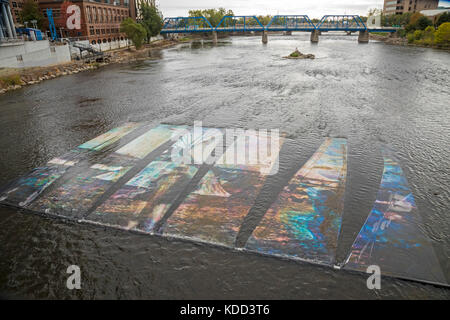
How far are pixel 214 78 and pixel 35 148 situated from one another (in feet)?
90.5

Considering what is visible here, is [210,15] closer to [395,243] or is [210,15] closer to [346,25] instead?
[346,25]

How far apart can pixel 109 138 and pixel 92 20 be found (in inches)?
2396

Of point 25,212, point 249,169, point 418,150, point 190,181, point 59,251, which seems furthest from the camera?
point 418,150

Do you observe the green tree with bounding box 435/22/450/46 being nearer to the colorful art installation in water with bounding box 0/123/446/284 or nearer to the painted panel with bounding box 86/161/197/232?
the colorful art installation in water with bounding box 0/123/446/284

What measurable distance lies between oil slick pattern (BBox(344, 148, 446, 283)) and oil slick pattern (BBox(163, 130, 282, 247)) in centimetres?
389

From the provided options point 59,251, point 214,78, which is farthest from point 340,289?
point 214,78

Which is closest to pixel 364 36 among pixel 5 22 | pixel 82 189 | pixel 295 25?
pixel 295 25

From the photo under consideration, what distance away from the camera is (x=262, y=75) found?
43250 mm

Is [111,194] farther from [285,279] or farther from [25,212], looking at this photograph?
[285,279]

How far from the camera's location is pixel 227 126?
20.9m

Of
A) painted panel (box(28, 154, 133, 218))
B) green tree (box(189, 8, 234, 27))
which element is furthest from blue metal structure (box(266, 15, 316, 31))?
painted panel (box(28, 154, 133, 218))

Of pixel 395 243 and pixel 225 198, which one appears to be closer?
pixel 395 243

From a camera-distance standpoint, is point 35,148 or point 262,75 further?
point 262,75
